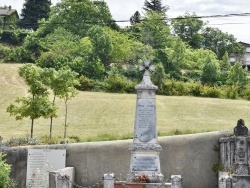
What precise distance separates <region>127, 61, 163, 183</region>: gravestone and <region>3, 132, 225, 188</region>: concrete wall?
2079mm

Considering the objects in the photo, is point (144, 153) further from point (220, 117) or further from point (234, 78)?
point (234, 78)

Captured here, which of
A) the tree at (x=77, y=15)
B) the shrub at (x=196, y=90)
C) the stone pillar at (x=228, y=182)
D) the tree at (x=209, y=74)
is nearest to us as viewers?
the stone pillar at (x=228, y=182)

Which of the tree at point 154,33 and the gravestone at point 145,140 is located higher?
the tree at point 154,33

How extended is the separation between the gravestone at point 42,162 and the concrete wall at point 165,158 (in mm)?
259

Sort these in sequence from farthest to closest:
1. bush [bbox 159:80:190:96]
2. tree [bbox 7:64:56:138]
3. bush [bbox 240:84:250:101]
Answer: bush [bbox 240:84:250:101] → bush [bbox 159:80:190:96] → tree [bbox 7:64:56:138]

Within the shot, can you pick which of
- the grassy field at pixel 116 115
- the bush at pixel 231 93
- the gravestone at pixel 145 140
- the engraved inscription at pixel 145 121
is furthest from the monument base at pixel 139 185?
the bush at pixel 231 93

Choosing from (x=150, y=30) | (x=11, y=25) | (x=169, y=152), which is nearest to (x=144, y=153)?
(x=169, y=152)

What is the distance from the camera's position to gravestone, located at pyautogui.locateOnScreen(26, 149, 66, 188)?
73.2 feet

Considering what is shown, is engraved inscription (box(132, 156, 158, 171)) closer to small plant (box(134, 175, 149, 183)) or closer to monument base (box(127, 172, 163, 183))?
monument base (box(127, 172, 163, 183))

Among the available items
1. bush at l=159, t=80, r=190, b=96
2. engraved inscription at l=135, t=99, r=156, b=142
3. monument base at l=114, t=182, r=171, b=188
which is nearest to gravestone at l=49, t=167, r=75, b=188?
monument base at l=114, t=182, r=171, b=188

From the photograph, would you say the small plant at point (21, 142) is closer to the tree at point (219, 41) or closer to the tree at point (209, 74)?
the tree at point (209, 74)

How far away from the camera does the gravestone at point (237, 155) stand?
703 inches

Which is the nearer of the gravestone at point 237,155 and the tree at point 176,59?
the gravestone at point 237,155

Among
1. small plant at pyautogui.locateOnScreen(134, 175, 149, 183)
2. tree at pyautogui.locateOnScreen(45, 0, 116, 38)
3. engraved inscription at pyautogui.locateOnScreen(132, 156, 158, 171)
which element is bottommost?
small plant at pyautogui.locateOnScreen(134, 175, 149, 183)
